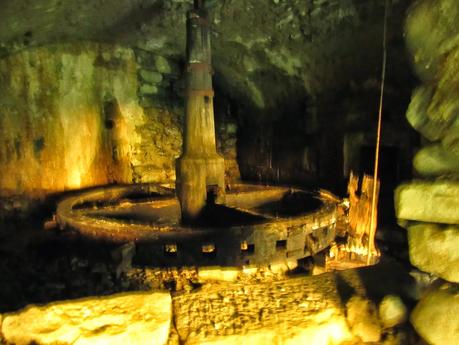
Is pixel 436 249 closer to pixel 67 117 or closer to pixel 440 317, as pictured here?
pixel 440 317

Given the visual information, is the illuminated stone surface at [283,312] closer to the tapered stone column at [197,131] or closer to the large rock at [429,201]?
the large rock at [429,201]

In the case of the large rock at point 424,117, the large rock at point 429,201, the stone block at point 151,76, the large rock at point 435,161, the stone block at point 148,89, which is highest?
the stone block at point 151,76

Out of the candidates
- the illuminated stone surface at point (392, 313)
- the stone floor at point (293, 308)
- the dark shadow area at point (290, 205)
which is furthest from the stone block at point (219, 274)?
the dark shadow area at point (290, 205)

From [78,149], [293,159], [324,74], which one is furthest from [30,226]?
[324,74]

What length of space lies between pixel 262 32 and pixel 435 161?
5.19 metres

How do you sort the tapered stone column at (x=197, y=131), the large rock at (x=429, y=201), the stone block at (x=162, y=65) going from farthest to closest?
the stone block at (x=162, y=65) < the tapered stone column at (x=197, y=131) < the large rock at (x=429, y=201)

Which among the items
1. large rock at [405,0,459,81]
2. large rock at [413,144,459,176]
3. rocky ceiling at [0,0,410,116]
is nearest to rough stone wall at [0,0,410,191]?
rocky ceiling at [0,0,410,116]

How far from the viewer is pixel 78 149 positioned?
6.52m

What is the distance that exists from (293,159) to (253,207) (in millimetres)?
1521

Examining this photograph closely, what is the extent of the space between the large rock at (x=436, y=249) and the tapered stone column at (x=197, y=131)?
3049 millimetres

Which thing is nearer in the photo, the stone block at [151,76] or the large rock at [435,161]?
the large rock at [435,161]

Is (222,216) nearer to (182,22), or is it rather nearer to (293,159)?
(293,159)

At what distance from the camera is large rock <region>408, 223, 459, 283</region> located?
1.28 meters

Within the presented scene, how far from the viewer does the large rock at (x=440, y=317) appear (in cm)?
129
